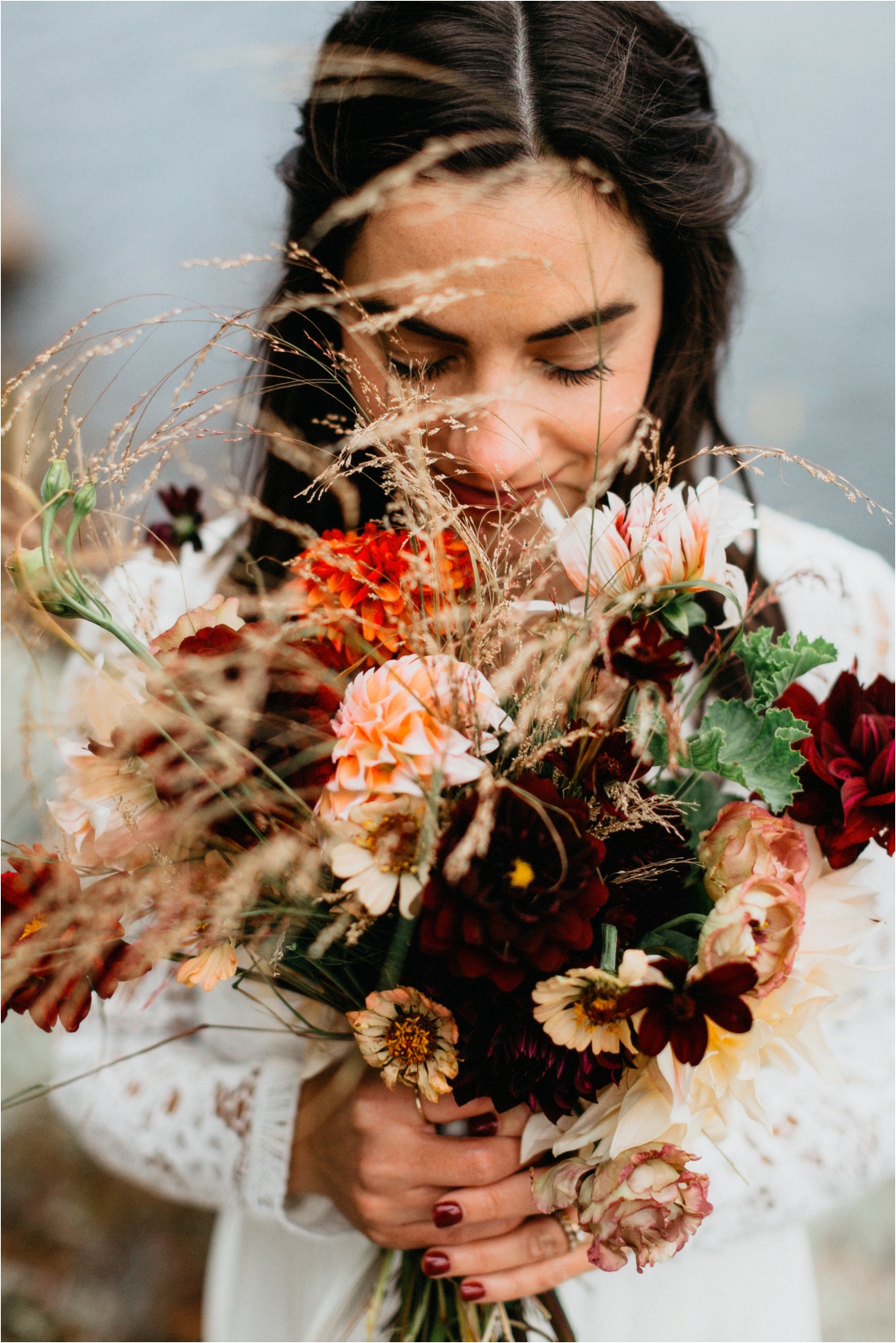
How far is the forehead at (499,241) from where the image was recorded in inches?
23.3

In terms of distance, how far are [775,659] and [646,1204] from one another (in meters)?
0.30

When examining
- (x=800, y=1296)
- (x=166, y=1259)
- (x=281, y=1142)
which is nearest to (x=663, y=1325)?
(x=800, y=1296)

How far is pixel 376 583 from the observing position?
1.59 ft

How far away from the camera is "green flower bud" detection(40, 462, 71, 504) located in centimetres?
37

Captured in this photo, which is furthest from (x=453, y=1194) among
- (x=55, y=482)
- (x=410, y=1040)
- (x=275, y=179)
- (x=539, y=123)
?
(x=275, y=179)

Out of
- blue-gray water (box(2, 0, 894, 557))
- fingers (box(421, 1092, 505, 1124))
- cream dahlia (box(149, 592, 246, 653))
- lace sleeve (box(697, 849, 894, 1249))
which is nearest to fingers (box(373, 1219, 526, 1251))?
fingers (box(421, 1092, 505, 1124))

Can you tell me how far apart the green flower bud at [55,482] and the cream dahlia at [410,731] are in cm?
16

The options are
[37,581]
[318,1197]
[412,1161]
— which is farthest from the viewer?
[318,1197]

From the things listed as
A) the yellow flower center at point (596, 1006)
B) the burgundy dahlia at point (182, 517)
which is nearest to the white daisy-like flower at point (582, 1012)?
the yellow flower center at point (596, 1006)

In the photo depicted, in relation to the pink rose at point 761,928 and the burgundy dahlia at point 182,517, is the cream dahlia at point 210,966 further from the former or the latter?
the burgundy dahlia at point 182,517

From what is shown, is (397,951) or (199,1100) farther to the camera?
(199,1100)

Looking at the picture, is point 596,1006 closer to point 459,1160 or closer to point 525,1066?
point 525,1066

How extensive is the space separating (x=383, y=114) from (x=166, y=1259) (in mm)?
1952

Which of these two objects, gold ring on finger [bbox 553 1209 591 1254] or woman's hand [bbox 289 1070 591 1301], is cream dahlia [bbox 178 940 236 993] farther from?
gold ring on finger [bbox 553 1209 591 1254]
